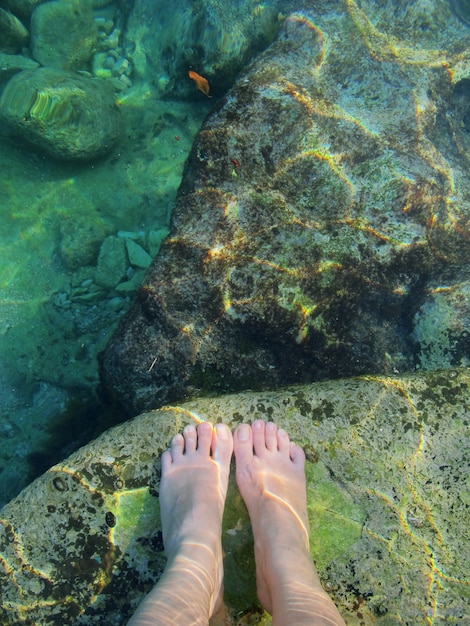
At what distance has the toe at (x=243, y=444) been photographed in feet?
8.79

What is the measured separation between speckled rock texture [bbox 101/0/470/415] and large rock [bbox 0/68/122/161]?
1.73 m

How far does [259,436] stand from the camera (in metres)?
2.68

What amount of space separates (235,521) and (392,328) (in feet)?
5.96

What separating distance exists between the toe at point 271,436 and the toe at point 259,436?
0.03 metres

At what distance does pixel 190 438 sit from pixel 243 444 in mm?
332

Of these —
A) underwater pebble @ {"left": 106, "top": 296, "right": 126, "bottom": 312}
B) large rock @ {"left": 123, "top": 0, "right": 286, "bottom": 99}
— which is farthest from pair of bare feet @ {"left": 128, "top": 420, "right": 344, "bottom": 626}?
large rock @ {"left": 123, "top": 0, "right": 286, "bottom": 99}

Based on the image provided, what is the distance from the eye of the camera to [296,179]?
316cm

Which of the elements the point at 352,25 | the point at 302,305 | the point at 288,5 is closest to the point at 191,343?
the point at 302,305

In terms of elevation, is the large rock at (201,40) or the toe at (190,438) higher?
the large rock at (201,40)

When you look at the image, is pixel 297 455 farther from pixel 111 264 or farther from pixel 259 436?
pixel 111 264

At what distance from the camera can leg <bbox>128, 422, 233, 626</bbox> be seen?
81.7 inches

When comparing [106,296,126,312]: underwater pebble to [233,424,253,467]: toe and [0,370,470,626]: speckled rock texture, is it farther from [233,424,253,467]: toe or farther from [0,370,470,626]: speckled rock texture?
[233,424,253,467]: toe

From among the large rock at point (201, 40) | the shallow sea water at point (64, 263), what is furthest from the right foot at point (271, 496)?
the large rock at point (201, 40)

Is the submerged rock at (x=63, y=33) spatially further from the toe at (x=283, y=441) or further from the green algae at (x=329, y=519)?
the green algae at (x=329, y=519)
